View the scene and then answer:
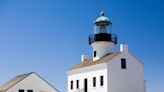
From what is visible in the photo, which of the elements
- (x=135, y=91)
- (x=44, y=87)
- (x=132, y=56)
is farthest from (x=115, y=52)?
(x=44, y=87)

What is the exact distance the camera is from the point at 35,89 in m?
36.9

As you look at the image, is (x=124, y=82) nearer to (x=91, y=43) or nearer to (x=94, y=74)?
(x=94, y=74)

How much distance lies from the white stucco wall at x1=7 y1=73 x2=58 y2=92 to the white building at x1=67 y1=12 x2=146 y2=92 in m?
4.56

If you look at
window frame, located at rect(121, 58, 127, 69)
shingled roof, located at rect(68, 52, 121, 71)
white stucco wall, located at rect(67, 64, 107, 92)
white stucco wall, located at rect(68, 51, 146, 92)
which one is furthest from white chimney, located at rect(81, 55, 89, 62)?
window frame, located at rect(121, 58, 127, 69)

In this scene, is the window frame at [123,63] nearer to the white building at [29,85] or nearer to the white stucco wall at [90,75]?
the white stucco wall at [90,75]

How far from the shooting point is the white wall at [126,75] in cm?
3809

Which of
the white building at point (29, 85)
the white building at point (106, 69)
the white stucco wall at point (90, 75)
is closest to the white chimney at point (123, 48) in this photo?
the white building at point (106, 69)

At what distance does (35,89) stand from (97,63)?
6472 millimetres

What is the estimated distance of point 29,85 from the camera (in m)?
36.7

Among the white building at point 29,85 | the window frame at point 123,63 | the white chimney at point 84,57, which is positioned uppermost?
the white chimney at point 84,57

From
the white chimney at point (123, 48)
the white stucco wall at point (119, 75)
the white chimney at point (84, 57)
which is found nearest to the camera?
the white stucco wall at point (119, 75)

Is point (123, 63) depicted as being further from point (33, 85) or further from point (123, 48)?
point (33, 85)

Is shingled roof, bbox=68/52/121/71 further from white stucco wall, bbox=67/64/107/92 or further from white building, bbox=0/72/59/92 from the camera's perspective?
white building, bbox=0/72/59/92

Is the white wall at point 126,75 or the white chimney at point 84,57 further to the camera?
the white chimney at point 84,57
